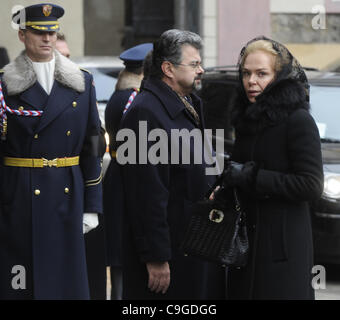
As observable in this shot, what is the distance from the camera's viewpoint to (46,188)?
5.10 m

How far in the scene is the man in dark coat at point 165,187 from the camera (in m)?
4.48

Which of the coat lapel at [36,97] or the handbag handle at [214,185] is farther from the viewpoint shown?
the coat lapel at [36,97]

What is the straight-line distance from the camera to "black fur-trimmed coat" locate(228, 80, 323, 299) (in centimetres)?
418

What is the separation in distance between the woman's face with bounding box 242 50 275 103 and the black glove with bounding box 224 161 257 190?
335 millimetres

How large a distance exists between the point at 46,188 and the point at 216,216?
1.19 metres

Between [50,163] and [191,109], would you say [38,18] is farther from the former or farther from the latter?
[191,109]

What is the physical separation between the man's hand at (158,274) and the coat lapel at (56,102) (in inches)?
40.3

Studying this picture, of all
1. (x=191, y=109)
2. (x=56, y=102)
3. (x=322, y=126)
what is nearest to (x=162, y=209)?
(x=191, y=109)

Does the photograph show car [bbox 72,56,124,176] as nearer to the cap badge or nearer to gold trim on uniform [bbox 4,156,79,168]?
the cap badge

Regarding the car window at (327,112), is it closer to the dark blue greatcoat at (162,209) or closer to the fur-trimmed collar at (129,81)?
the fur-trimmed collar at (129,81)

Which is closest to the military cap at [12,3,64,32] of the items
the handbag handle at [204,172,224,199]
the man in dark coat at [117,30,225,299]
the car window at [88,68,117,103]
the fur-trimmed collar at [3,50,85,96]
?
the fur-trimmed collar at [3,50,85,96]
